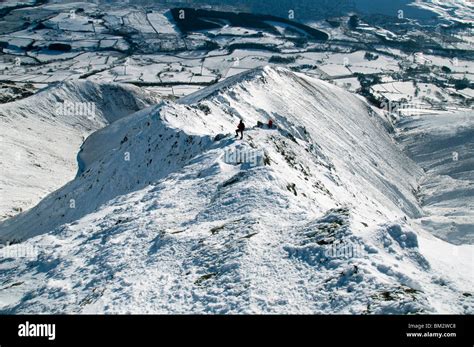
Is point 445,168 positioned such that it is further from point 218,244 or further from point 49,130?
point 49,130

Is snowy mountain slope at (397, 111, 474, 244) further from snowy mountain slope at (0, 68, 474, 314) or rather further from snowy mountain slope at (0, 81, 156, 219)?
snowy mountain slope at (0, 81, 156, 219)

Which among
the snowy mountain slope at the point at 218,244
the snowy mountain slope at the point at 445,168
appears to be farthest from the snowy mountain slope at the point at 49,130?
the snowy mountain slope at the point at 445,168

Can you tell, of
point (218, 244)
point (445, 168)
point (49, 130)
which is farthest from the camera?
point (49, 130)

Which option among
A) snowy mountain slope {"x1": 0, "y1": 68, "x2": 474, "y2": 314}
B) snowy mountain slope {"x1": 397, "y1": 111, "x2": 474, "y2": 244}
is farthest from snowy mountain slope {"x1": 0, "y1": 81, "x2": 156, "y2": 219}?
snowy mountain slope {"x1": 397, "y1": 111, "x2": 474, "y2": 244}

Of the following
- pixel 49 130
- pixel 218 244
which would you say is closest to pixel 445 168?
pixel 218 244

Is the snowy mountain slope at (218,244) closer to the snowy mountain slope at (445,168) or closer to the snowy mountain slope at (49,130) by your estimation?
the snowy mountain slope at (445,168)
